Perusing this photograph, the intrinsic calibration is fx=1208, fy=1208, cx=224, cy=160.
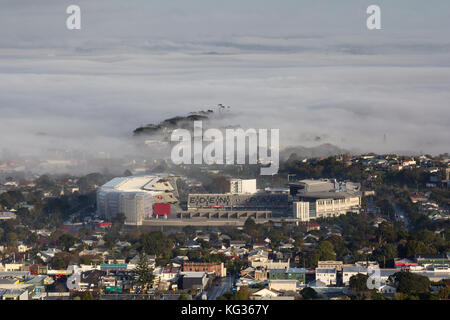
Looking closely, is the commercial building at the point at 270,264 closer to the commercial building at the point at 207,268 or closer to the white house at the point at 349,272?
the commercial building at the point at 207,268

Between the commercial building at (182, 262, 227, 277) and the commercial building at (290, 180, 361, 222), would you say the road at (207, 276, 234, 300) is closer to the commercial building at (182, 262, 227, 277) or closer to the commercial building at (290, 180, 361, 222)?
the commercial building at (182, 262, 227, 277)

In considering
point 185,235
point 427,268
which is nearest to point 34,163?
point 185,235

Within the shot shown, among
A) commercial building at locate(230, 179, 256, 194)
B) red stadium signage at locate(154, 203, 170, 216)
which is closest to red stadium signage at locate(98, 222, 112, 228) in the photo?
red stadium signage at locate(154, 203, 170, 216)

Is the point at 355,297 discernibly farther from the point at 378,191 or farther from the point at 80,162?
the point at 80,162

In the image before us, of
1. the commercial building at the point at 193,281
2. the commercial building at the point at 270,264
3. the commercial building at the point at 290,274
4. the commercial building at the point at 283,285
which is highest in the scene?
the commercial building at the point at 283,285

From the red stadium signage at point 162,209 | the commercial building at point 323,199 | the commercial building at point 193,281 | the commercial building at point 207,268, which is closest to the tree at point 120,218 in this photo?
the red stadium signage at point 162,209

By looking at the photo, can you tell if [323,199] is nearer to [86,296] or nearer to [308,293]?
[308,293]

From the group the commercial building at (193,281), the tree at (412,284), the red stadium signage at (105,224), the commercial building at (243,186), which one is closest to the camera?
the tree at (412,284)
